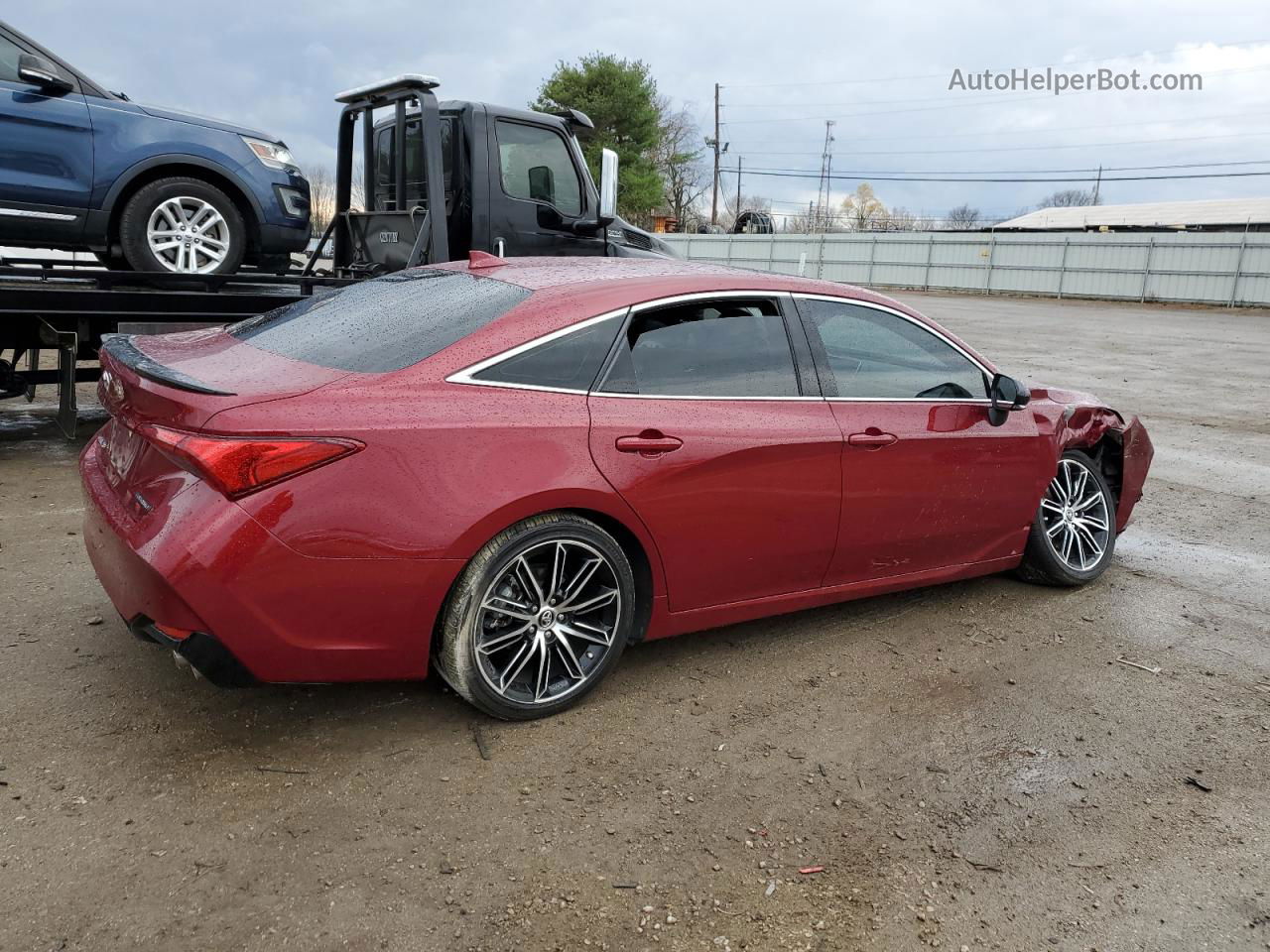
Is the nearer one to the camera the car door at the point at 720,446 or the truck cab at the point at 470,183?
the car door at the point at 720,446

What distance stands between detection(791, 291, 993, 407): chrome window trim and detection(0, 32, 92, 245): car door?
4.85 m

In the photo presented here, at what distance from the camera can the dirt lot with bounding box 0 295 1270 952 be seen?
2516 mm

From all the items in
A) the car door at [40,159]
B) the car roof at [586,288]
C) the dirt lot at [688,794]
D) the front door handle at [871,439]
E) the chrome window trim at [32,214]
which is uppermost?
the car door at [40,159]

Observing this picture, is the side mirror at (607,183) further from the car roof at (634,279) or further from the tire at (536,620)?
the tire at (536,620)

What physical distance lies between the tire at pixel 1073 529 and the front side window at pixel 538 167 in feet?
15.0

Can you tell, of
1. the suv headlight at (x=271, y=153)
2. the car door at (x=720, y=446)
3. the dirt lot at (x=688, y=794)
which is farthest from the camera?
the suv headlight at (x=271, y=153)

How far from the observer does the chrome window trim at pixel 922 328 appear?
409 cm

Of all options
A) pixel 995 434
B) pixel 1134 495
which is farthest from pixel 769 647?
pixel 1134 495

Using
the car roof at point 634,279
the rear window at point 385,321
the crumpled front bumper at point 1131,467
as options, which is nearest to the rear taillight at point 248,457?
the rear window at point 385,321

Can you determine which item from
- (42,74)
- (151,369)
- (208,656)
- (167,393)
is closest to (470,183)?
(42,74)

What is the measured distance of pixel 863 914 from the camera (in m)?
2.58

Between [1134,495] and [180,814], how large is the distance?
187 inches

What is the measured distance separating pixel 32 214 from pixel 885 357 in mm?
5292

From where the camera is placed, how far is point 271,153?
7.26m
